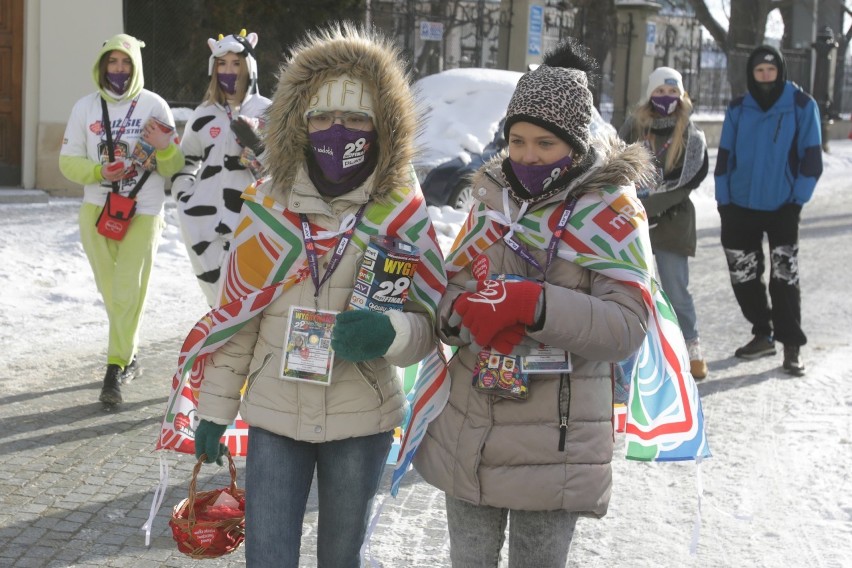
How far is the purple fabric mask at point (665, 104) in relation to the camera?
731cm

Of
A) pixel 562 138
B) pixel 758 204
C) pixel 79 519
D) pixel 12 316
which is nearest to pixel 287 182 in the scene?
pixel 562 138

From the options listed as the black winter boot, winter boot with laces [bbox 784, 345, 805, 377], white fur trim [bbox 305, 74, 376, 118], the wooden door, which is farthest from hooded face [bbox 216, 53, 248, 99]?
the wooden door

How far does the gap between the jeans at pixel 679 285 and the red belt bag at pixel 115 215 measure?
3445 mm

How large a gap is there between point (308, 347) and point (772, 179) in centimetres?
534

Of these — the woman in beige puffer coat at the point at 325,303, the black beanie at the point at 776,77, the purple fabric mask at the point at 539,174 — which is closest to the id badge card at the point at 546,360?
the woman in beige puffer coat at the point at 325,303

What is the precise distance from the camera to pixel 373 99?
3.33 m

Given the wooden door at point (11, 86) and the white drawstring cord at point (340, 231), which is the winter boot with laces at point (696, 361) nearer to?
the white drawstring cord at point (340, 231)

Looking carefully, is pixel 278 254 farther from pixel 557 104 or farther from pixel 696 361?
pixel 696 361

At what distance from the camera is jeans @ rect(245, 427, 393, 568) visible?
3.22 meters

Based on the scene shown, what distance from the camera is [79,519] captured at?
15.9 ft

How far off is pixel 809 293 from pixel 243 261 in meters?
8.53

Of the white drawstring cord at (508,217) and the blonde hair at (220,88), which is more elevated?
the blonde hair at (220,88)

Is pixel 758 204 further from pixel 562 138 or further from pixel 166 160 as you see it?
pixel 562 138

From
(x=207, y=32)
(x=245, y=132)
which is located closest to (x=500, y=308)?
(x=245, y=132)
